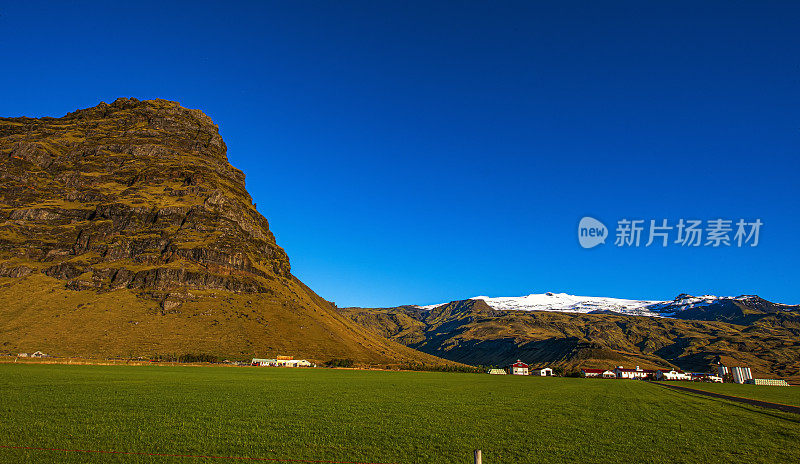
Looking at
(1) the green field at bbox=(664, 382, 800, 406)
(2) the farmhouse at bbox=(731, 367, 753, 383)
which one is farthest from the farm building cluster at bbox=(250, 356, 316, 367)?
(2) the farmhouse at bbox=(731, 367, 753, 383)

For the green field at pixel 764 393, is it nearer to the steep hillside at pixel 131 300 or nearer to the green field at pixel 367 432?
the green field at pixel 367 432

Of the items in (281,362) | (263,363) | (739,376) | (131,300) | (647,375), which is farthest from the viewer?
(647,375)

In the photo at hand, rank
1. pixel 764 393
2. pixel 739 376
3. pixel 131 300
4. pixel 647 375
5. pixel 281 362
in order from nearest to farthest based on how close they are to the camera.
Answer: pixel 764 393
pixel 281 362
pixel 131 300
pixel 739 376
pixel 647 375

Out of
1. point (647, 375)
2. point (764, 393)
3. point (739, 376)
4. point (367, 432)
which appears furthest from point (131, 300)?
point (739, 376)

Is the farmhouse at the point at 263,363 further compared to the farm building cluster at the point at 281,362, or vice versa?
the farm building cluster at the point at 281,362

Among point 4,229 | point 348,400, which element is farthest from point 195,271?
point 348,400

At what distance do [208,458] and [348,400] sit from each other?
2386 centimetres

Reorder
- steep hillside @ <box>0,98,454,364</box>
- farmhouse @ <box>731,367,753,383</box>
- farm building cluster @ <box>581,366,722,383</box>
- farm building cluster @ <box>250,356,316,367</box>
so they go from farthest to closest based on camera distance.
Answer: farmhouse @ <box>731,367,753,383</box>, farm building cluster @ <box>581,366,722,383</box>, steep hillside @ <box>0,98,454,364</box>, farm building cluster @ <box>250,356,316,367</box>

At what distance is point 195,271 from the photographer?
184 meters

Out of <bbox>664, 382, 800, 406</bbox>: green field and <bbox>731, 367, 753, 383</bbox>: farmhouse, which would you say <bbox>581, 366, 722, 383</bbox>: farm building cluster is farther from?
<bbox>664, 382, 800, 406</bbox>: green field

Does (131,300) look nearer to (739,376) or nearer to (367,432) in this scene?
(367,432)

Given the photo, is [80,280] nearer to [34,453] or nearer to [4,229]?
[4,229]

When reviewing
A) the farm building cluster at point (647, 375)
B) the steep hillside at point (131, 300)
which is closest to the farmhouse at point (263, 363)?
the steep hillside at point (131, 300)

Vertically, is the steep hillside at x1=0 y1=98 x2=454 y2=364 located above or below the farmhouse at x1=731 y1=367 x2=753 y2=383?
above
